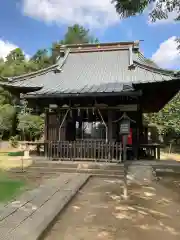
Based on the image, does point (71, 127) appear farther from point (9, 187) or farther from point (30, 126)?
point (30, 126)

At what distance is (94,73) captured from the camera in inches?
541

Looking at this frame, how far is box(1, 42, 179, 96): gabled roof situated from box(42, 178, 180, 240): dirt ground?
462cm

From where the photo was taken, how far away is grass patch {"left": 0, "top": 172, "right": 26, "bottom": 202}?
19.7ft

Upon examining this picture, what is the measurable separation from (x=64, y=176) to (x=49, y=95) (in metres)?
3.57

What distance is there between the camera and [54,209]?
16.3 feet

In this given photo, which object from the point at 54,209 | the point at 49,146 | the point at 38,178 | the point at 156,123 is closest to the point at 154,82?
the point at 49,146

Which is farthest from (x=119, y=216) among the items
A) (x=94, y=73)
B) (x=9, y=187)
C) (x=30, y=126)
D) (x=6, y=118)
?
(x=6, y=118)

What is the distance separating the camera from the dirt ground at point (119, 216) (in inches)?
161

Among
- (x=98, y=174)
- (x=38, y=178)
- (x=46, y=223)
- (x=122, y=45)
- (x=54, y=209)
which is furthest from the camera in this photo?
(x=122, y=45)

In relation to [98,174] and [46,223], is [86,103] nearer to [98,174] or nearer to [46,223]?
[98,174]

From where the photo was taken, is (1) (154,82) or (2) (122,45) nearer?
(1) (154,82)

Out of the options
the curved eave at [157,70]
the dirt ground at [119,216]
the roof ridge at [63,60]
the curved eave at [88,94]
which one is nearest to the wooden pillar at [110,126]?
the curved eave at [88,94]

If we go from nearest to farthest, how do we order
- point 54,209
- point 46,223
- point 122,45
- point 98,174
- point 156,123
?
point 46,223, point 54,209, point 98,174, point 122,45, point 156,123

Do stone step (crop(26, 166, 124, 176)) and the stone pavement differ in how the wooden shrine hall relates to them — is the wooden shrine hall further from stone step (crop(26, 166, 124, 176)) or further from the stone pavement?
the stone pavement
